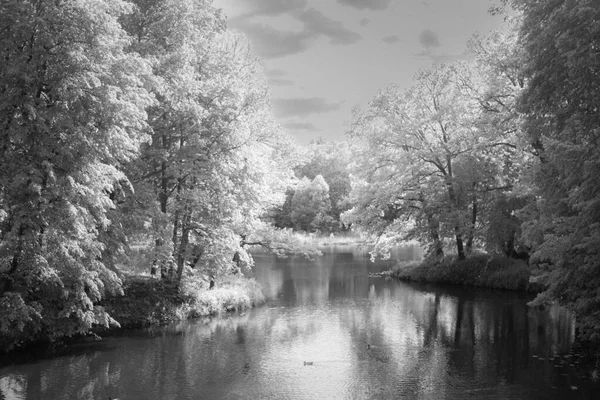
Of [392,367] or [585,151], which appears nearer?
[585,151]

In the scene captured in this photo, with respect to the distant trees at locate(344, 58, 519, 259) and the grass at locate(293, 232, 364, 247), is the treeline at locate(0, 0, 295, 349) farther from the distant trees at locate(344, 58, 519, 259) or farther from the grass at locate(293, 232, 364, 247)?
the grass at locate(293, 232, 364, 247)

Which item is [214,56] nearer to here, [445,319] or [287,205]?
[445,319]

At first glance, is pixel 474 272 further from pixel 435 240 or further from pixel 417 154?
pixel 417 154

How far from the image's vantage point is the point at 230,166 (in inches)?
928

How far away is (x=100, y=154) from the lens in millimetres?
17312

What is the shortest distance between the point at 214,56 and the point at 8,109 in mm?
11445

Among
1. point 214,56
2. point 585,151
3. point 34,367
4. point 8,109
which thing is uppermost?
point 214,56

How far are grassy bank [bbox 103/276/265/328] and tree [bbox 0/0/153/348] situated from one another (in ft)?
12.4

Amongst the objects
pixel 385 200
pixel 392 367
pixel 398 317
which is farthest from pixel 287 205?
pixel 392 367

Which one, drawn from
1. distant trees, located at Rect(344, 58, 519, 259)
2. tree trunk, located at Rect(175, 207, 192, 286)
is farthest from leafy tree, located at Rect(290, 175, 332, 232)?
tree trunk, located at Rect(175, 207, 192, 286)

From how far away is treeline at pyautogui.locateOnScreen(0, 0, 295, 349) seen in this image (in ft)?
52.4

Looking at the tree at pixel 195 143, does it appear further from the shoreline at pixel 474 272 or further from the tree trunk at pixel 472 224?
the shoreline at pixel 474 272

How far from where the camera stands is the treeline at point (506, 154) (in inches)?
564

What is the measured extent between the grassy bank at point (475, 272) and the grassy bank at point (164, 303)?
579 inches
